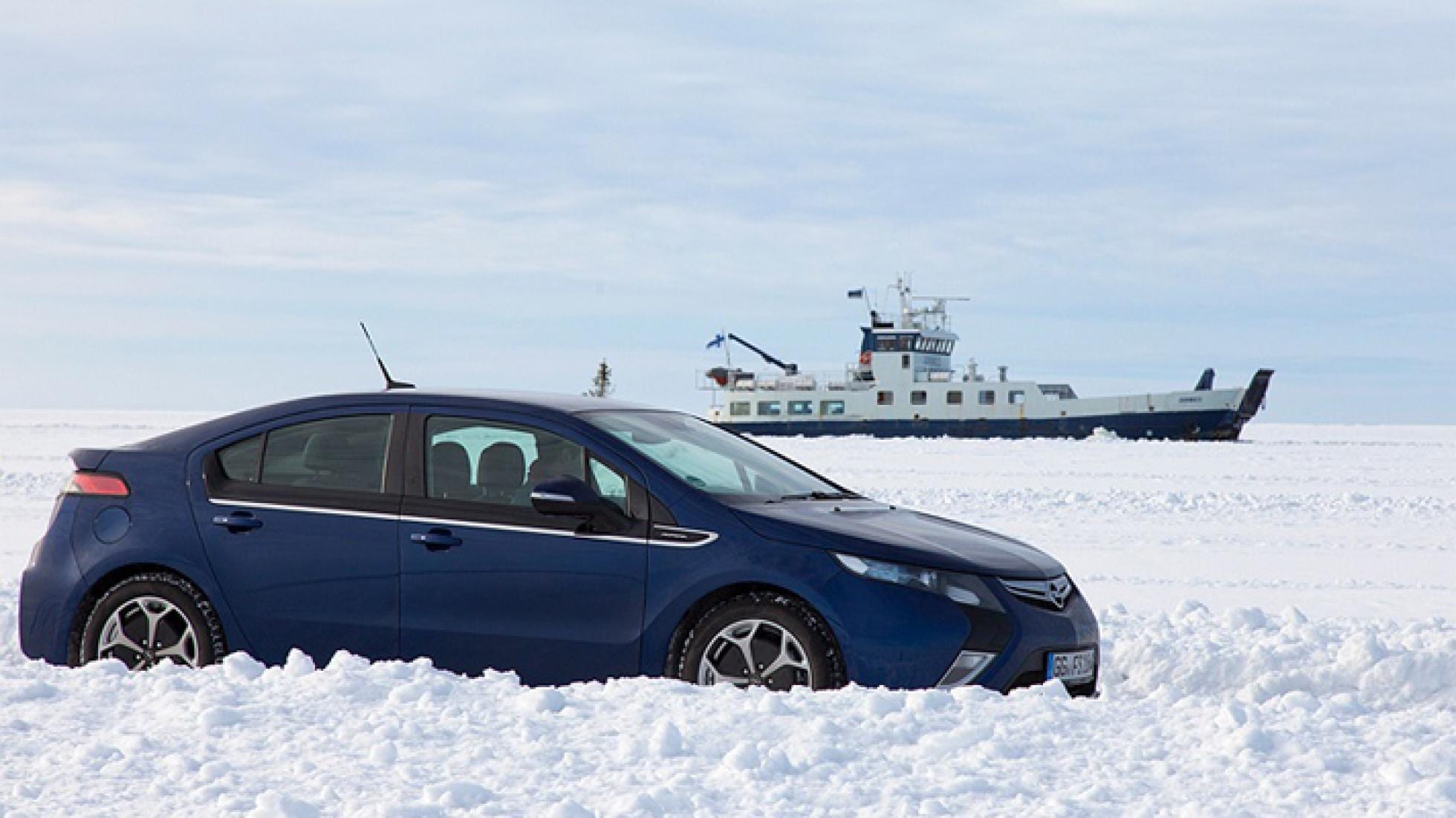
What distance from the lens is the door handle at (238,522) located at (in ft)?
19.8

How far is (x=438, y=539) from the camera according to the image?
18.9 ft

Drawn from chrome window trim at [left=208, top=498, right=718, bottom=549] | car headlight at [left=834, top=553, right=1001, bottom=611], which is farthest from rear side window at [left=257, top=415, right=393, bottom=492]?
car headlight at [left=834, top=553, right=1001, bottom=611]

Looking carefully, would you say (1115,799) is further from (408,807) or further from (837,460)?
(837,460)

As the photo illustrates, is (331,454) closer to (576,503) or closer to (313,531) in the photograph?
(313,531)

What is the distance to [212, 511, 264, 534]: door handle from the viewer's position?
19.8 ft

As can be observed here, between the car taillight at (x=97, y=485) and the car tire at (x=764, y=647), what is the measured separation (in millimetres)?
2573

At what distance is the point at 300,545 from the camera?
19.5ft

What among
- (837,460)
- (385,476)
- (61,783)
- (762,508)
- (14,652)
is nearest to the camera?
(61,783)

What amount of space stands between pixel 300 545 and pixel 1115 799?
3.37 metres

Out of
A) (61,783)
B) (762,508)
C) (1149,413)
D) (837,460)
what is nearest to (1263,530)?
(762,508)

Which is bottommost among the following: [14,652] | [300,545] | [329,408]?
[14,652]

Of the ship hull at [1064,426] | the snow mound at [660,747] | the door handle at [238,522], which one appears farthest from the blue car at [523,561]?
the ship hull at [1064,426]

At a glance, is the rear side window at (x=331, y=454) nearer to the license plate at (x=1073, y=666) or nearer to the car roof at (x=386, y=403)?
the car roof at (x=386, y=403)

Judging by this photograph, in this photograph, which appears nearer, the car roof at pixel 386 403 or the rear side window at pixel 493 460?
the rear side window at pixel 493 460
